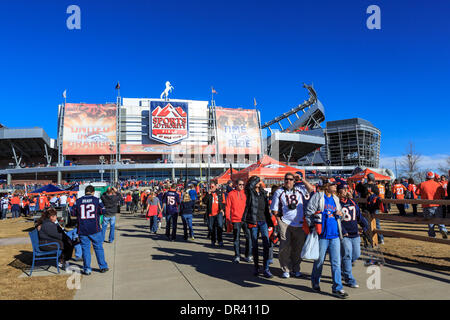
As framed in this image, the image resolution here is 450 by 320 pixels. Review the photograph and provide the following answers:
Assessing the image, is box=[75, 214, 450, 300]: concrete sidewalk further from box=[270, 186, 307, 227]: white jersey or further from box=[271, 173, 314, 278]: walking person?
box=[270, 186, 307, 227]: white jersey

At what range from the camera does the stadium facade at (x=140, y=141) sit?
60.2 metres

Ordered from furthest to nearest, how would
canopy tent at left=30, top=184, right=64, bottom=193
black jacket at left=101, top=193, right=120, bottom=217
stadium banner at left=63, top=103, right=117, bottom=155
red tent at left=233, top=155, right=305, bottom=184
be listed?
stadium banner at left=63, top=103, right=117, bottom=155
canopy tent at left=30, top=184, right=64, bottom=193
red tent at left=233, top=155, right=305, bottom=184
black jacket at left=101, top=193, right=120, bottom=217

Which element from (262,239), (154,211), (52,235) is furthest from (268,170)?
(52,235)

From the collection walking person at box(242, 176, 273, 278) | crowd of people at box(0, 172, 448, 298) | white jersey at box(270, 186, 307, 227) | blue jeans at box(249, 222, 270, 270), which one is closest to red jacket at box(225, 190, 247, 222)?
crowd of people at box(0, 172, 448, 298)

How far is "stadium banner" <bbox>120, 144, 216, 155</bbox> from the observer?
207 ft

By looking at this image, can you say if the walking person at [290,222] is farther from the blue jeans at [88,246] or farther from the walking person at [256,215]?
the blue jeans at [88,246]

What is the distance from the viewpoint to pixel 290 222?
5652 mm

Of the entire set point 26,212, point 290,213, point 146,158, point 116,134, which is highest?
point 116,134

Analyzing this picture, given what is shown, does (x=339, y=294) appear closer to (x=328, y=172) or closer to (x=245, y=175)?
(x=245, y=175)

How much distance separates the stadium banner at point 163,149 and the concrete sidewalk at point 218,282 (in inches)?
2244

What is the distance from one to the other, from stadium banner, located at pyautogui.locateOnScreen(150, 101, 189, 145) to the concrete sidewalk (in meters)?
56.6

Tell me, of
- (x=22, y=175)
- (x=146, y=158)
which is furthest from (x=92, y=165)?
(x=22, y=175)

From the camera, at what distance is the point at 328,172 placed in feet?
235
